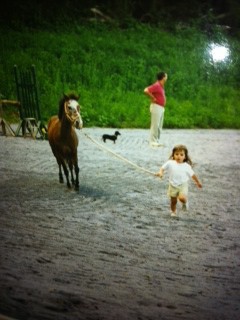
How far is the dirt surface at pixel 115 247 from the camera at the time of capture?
255 centimetres

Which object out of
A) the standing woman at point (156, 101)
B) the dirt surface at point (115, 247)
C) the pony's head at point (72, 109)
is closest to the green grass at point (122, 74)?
the standing woman at point (156, 101)

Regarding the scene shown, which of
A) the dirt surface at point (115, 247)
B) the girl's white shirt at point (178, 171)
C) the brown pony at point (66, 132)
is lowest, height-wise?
the dirt surface at point (115, 247)

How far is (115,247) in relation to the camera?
3453 mm

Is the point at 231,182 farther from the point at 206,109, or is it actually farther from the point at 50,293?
the point at 206,109

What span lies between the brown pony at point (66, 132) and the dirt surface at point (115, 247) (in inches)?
14.3

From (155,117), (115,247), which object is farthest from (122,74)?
(115,247)

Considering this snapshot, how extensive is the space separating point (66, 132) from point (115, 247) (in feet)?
6.23

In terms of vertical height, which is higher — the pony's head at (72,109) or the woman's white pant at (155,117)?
the pony's head at (72,109)

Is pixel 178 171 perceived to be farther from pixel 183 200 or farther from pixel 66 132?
pixel 66 132

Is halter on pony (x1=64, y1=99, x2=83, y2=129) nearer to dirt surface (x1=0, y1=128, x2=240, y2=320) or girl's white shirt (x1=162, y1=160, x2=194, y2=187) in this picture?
dirt surface (x1=0, y1=128, x2=240, y2=320)

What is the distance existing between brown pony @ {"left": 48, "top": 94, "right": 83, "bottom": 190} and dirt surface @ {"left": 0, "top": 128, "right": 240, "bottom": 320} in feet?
1.20

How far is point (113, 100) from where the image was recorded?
11164 millimetres

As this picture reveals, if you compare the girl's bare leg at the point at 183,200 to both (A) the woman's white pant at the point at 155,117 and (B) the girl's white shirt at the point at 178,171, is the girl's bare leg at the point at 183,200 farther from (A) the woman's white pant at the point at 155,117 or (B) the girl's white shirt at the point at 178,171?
(A) the woman's white pant at the point at 155,117

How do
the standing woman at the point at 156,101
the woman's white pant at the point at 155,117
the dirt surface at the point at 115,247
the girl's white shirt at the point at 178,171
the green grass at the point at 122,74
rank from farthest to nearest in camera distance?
1. the green grass at the point at 122,74
2. the woman's white pant at the point at 155,117
3. the standing woman at the point at 156,101
4. the girl's white shirt at the point at 178,171
5. the dirt surface at the point at 115,247
